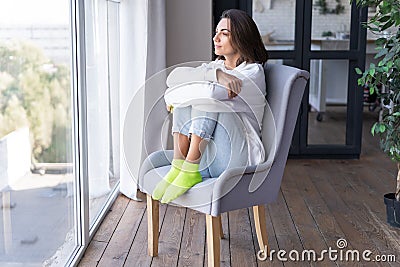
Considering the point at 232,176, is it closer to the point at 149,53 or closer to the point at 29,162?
the point at 29,162

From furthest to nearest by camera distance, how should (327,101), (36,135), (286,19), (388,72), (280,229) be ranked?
(327,101) → (286,19) → (280,229) → (388,72) → (36,135)

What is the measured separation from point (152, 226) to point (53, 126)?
0.67 metres

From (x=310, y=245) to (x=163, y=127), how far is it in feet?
3.89

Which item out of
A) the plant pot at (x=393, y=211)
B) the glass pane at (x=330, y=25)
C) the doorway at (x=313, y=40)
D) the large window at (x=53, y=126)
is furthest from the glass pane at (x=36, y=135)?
the glass pane at (x=330, y=25)

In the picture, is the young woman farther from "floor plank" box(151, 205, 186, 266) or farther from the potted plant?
the potted plant

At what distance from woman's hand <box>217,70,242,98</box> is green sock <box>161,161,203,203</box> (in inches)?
12.8

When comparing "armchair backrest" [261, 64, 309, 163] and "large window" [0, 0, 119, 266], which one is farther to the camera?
"armchair backrest" [261, 64, 309, 163]

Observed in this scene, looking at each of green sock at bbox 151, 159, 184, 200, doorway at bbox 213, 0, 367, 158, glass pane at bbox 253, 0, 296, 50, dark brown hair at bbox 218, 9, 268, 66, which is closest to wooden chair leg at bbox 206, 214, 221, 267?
green sock at bbox 151, 159, 184, 200

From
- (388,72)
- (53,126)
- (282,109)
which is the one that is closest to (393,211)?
(388,72)

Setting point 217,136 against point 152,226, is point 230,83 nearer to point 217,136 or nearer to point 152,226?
→ point 217,136

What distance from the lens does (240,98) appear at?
2.43 metres

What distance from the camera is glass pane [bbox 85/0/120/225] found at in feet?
9.61

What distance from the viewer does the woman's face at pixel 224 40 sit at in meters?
2.53

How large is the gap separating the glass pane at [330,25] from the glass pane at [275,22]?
0.17 metres
